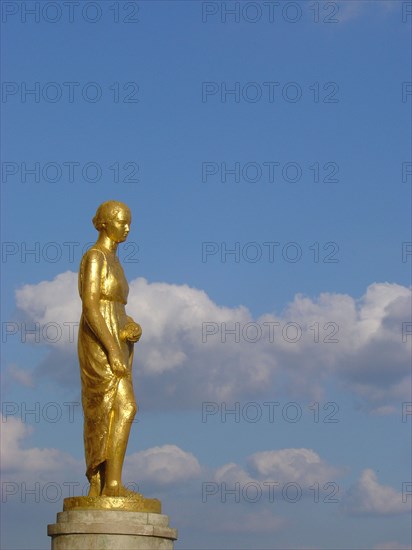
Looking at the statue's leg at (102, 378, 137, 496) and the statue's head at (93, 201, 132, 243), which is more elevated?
the statue's head at (93, 201, 132, 243)

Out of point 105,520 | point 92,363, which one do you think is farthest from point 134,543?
point 92,363

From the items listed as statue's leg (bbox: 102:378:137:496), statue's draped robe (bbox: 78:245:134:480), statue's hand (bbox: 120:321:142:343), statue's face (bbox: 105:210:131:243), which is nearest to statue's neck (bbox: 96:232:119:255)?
statue's face (bbox: 105:210:131:243)

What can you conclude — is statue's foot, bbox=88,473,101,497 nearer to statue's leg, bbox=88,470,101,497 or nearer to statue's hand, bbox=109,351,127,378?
statue's leg, bbox=88,470,101,497

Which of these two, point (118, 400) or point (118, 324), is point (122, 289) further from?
point (118, 400)

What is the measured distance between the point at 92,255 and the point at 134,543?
15.9 feet

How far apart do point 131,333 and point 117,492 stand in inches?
105

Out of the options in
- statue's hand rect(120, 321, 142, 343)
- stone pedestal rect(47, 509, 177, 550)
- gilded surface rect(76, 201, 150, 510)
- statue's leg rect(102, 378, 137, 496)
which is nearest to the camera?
stone pedestal rect(47, 509, 177, 550)

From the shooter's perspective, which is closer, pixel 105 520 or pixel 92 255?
pixel 105 520

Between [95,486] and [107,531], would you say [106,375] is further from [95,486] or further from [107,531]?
[107,531]

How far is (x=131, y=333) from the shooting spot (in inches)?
731

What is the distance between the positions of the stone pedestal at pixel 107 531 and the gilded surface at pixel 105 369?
0.29m

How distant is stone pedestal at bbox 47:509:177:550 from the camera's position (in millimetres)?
17047

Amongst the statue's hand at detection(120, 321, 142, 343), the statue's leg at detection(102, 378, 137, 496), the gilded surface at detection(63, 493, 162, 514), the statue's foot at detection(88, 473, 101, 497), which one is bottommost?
the gilded surface at detection(63, 493, 162, 514)

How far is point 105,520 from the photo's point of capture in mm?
17156
